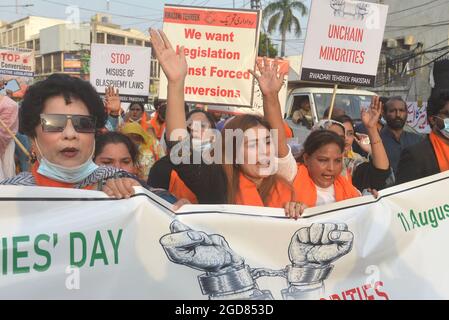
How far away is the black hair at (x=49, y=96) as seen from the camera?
7.18 ft

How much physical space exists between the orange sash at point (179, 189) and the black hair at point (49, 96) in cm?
78

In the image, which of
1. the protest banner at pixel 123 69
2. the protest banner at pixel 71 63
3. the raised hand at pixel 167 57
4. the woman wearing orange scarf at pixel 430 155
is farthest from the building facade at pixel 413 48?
the protest banner at pixel 71 63

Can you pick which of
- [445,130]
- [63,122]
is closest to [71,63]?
[445,130]

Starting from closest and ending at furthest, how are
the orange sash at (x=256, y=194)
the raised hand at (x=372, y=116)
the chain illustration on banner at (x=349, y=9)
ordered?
the orange sash at (x=256, y=194)
the raised hand at (x=372, y=116)
the chain illustration on banner at (x=349, y=9)

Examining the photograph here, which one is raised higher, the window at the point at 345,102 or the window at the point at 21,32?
the window at the point at 21,32

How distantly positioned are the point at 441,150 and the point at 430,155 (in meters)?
0.09

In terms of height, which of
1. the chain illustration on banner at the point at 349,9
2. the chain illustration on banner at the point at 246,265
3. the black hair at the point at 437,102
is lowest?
the chain illustration on banner at the point at 246,265

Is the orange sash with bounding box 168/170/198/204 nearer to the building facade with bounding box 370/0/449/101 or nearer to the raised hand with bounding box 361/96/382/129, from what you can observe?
the raised hand with bounding box 361/96/382/129

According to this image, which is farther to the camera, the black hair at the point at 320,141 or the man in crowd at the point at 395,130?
the man in crowd at the point at 395,130

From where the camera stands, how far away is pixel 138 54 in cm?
792

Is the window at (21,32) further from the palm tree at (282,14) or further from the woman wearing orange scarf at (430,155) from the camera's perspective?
the woman wearing orange scarf at (430,155)

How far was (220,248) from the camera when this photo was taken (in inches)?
89.0

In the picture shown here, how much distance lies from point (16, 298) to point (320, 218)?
4.35 ft

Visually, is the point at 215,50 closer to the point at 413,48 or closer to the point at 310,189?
the point at 310,189
